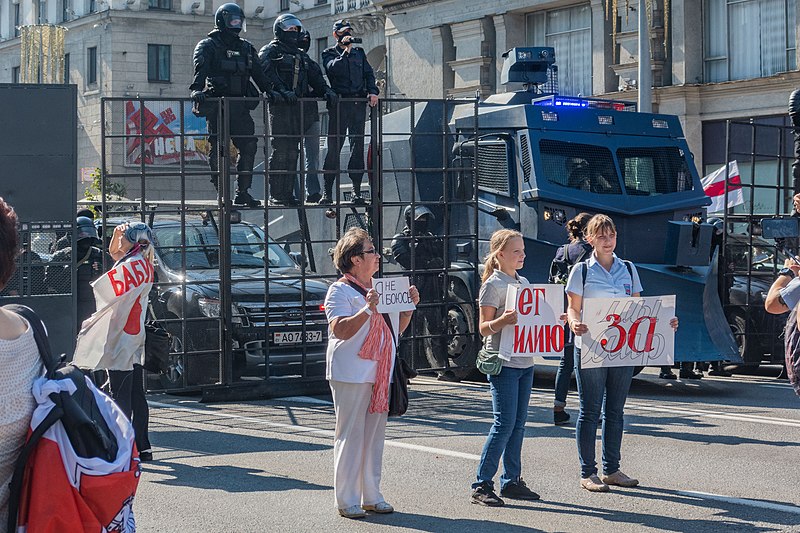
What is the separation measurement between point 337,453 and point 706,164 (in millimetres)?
24734

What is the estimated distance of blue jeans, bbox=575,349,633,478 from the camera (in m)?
8.34

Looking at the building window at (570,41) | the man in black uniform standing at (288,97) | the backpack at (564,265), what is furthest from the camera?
the building window at (570,41)

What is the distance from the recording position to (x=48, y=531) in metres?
3.64

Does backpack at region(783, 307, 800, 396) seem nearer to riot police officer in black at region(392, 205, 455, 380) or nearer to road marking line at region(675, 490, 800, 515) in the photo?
road marking line at region(675, 490, 800, 515)

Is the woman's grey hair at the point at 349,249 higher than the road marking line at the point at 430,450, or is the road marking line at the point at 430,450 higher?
the woman's grey hair at the point at 349,249

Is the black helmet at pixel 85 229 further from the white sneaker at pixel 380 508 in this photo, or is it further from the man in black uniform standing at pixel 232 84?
the white sneaker at pixel 380 508

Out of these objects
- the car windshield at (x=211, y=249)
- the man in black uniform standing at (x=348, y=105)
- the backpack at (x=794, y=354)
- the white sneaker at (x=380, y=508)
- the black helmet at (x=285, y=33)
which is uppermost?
the black helmet at (x=285, y=33)

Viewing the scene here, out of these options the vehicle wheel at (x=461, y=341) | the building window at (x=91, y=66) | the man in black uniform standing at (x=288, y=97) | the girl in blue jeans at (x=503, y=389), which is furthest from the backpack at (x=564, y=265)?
the building window at (x=91, y=66)

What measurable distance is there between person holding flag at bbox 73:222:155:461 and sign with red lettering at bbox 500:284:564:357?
9.00ft

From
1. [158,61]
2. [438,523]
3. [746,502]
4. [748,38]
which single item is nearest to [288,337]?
[438,523]

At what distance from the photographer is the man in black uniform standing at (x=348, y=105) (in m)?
13.1

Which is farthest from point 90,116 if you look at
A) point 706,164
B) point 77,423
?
point 77,423

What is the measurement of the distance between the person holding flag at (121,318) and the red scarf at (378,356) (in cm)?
204

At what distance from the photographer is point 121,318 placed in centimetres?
897
